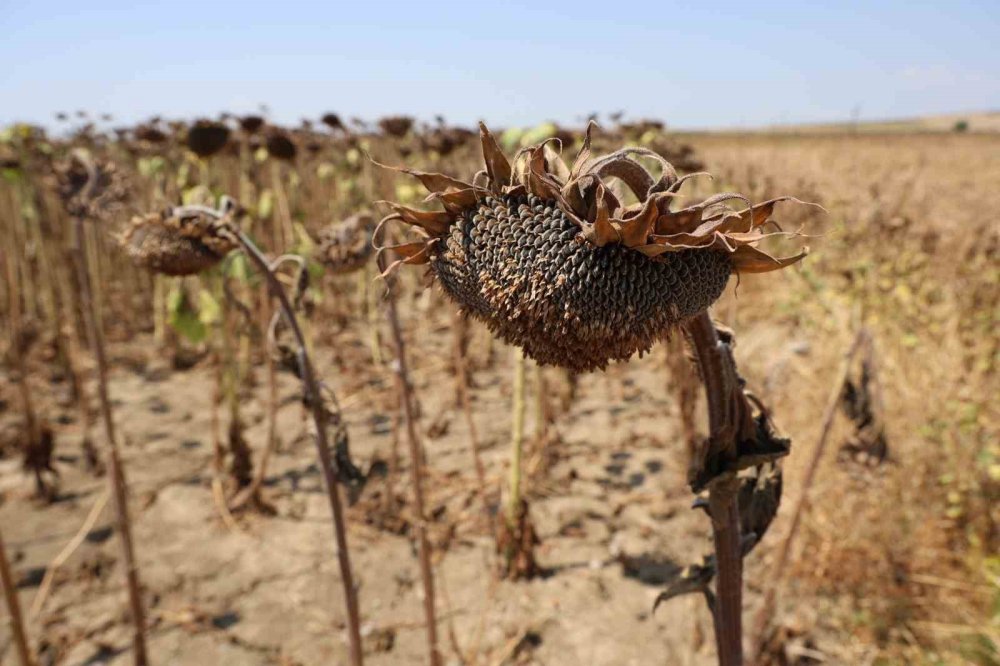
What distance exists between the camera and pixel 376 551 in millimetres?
Answer: 3750

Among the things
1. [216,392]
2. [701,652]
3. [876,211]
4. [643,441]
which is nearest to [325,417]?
[701,652]

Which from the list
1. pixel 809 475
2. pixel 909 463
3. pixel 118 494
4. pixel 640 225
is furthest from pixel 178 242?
pixel 909 463

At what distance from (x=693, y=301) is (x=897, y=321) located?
435cm

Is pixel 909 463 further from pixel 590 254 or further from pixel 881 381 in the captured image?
pixel 590 254

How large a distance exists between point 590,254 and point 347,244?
1833 mm

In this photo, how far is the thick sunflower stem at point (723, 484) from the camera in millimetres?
1051

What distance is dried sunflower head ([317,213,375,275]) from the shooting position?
8.34ft

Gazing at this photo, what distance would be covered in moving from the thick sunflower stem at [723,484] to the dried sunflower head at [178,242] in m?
1.37

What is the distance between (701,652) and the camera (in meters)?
2.91

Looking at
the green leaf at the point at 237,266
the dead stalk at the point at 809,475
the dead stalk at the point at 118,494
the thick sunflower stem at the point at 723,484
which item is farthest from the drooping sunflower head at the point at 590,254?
the dead stalk at the point at 118,494

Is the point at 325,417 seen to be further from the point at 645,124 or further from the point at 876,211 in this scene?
the point at 876,211

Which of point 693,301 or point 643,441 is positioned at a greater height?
point 693,301

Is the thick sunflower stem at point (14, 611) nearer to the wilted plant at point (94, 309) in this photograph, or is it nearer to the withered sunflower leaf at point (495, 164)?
the wilted plant at point (94, 309)

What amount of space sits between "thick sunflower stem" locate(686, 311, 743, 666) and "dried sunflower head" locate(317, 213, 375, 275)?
1.71 metres
